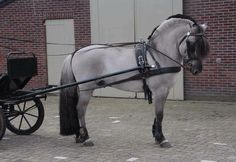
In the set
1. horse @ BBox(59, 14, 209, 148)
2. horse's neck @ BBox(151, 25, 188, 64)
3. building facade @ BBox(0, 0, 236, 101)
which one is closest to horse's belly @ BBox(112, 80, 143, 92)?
horse @ BBox(59, 14, 209, 148)

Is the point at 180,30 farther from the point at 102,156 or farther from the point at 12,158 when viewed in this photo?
the point at 12,158

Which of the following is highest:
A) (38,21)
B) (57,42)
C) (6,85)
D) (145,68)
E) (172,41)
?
(38,21)

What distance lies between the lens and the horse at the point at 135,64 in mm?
6871

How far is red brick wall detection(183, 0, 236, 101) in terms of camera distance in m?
11.1

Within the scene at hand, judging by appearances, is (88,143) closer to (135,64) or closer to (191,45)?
(135,64)

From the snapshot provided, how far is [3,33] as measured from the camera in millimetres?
14422

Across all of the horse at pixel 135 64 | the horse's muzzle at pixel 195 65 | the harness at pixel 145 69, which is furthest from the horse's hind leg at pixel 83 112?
the horse's muzzle at pixel 195 65

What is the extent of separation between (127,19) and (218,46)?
2.62 meters

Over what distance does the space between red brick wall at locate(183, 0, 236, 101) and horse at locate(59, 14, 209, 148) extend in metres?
4.35

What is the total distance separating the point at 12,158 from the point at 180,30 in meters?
3.19

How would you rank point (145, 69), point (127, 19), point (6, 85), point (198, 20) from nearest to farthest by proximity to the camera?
point (145, 69) → point (6, 85) → point (198, 20) → point (127, 19)

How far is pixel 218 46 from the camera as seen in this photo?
11.3m

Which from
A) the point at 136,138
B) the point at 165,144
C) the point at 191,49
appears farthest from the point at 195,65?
the point at 136,138

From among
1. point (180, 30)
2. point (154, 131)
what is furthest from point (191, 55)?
point (154, 131)
